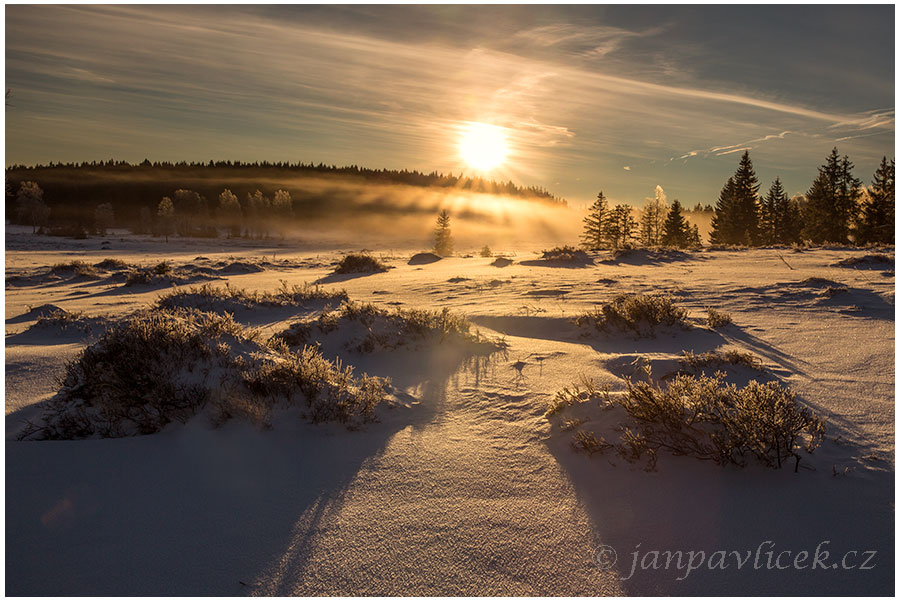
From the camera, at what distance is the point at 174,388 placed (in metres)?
3.73

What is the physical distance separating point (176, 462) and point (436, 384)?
256 centimetres

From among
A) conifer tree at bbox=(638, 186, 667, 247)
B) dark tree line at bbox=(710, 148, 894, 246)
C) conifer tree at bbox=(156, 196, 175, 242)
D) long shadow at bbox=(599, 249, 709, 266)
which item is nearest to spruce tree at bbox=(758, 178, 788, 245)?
dark tree line at bbox=(710, 148, 894, 246)

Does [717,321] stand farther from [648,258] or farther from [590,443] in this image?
[648,258]

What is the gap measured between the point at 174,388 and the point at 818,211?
55902mm

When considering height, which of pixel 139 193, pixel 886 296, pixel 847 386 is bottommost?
pixel 847 386

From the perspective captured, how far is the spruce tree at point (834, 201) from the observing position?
4341 cm

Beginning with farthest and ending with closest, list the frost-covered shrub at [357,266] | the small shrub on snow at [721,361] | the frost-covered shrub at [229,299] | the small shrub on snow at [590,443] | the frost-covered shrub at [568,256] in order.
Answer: the frost-covered shrub at [357,266], the frost-covered shrub at [568,256], the frost-covered shrub at [229,299], the small shrub on snow at [721,361], the small shrub on snow at [590,443]

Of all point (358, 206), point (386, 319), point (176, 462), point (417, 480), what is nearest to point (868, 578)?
point (417, 480)

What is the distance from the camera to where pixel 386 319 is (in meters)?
6.82

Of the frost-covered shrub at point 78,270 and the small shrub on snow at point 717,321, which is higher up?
the small shrub on snow at point 717,321

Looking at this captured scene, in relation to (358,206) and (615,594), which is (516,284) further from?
(358,206)

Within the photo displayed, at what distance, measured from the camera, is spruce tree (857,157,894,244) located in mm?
39812

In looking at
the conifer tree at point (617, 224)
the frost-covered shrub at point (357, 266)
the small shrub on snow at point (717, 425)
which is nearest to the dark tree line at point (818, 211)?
the conifer tree at point (617, 224)

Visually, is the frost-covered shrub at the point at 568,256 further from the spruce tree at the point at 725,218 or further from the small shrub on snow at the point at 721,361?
the spruce tree at the point at 725,218
